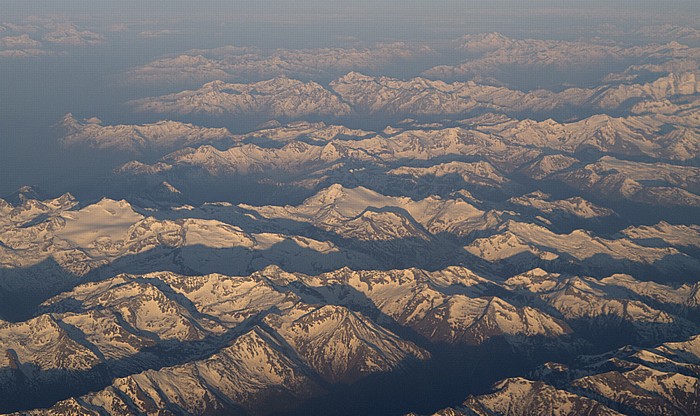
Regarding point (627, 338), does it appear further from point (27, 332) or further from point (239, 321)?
point (27, 332)

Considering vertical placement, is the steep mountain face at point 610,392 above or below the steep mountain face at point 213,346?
above

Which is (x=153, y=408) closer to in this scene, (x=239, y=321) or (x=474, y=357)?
(x=239, y=321)

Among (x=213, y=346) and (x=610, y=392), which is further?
(x=213, y=346)

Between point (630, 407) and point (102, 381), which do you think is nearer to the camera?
point (630, 407)

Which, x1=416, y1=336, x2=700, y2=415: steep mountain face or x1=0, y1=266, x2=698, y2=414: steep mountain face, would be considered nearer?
x1=416, y1=336, x2=700, y2=415: steep mountain face

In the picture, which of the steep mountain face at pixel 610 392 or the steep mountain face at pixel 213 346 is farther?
the steep mountain face at pixel 213 346

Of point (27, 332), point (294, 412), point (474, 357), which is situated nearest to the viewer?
point (294, 412)

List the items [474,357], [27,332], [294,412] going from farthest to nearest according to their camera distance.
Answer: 1. [474,357]
2. [27,332]
3. [294,412]

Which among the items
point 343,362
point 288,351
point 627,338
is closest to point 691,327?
point 627,338

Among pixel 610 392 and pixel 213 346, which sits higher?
pixel 610 392

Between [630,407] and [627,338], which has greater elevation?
[630,407]

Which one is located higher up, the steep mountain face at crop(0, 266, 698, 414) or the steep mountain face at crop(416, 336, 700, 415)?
the steep mountain face at crop(416, 336, 700, 415)
